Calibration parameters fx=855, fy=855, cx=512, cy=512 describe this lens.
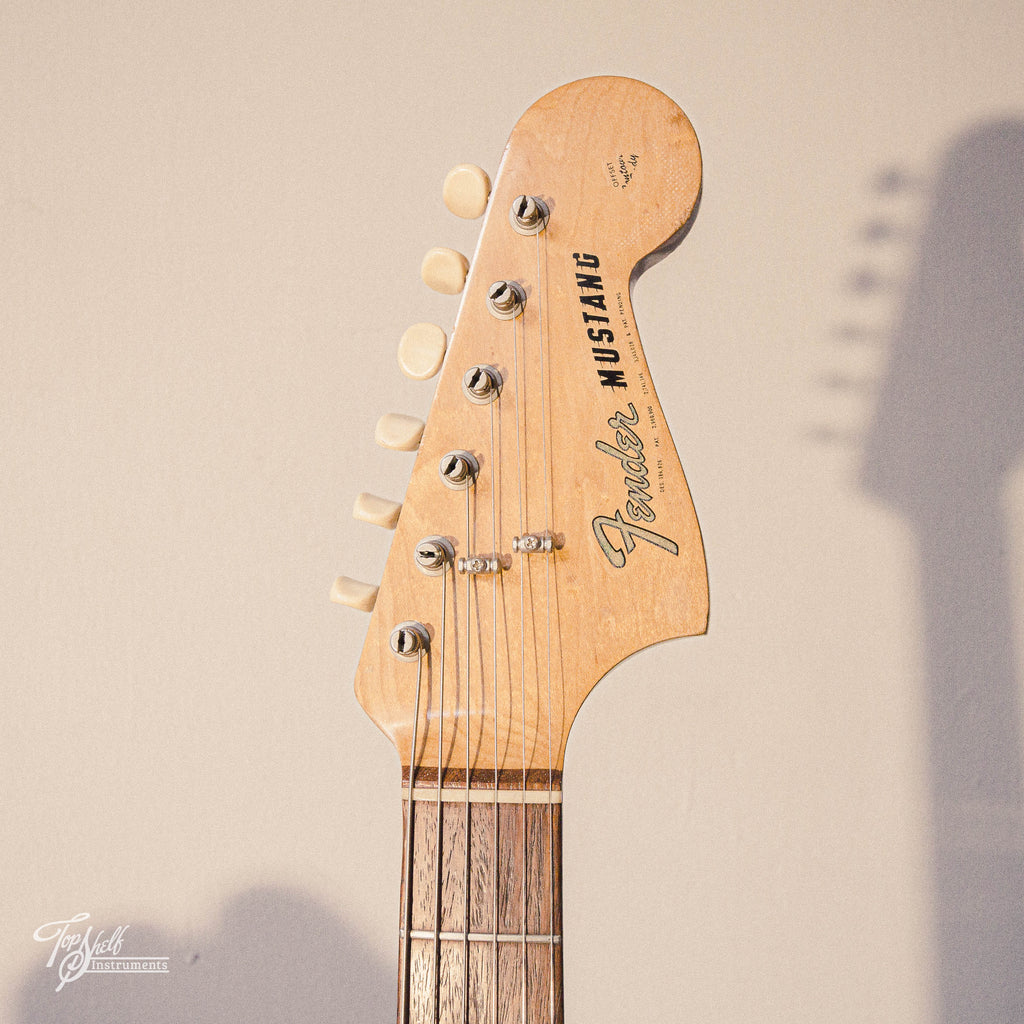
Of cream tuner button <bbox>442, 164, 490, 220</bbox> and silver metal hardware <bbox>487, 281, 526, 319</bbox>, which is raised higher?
cream tuner button <bbox>442, 164, 490, 220</bbox>

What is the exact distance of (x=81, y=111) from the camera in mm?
1036

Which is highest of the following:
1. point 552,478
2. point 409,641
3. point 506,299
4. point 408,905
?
point 506,299

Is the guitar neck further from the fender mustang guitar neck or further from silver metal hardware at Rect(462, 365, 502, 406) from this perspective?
silver metal hardware at Rect(462, 365, 502, 406)

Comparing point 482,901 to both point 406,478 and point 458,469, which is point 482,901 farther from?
point 406,478

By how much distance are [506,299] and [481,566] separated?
189mm

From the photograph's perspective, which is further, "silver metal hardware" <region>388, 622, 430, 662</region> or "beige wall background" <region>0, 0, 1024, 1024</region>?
"beige wall background" <region>0, 0, 1024, 1024</region>

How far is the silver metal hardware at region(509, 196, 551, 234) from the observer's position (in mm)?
604

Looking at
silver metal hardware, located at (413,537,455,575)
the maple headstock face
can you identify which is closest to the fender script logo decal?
the maple headstock face

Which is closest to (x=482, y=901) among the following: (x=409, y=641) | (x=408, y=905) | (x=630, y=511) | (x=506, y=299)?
(x=408, y=905)

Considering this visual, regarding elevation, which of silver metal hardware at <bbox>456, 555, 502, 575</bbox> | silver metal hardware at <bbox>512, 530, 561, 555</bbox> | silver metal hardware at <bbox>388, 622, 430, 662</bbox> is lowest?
silver metal hardware at <bbox>388, 622, 430, 662</bbox>

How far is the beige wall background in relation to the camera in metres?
0.83

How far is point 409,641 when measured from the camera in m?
0.59

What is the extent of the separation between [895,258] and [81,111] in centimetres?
97

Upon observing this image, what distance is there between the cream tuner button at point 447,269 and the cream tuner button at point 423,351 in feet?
0.10
